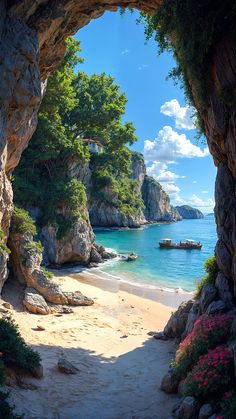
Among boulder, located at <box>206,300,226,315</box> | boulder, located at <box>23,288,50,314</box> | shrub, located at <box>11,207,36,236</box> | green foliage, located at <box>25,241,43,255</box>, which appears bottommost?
boulder, located at <box>23,288,50,314</box>

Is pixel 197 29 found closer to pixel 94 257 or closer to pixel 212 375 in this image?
pixel 212 375

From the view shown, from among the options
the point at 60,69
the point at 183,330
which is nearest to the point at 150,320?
the point at 183,330

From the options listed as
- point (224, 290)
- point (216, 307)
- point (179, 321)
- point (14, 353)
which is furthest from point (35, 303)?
point (224, 290)

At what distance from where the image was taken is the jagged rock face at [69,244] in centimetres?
2552

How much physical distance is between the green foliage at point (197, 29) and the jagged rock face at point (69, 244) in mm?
18438

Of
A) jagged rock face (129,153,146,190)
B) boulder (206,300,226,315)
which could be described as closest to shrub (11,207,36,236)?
boulder (206,300,226,315)

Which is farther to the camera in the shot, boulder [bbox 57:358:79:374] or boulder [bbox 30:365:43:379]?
boulder [bbox 57:358:79:374]

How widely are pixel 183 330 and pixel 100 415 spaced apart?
5721 millimetres

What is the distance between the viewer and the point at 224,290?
31.1 ft

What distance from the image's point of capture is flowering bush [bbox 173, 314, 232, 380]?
807 centimetres

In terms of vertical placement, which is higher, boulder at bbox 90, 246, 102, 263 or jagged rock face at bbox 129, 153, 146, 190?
jagged rock face at bbox 129, 153, 146, 190

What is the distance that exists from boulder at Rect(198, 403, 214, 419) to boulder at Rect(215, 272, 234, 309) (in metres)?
3.18

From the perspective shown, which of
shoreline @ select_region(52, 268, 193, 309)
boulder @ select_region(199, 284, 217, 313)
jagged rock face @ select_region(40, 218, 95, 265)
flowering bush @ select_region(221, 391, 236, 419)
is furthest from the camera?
jagged rock face @ select_region(40, 218, 95, 265)

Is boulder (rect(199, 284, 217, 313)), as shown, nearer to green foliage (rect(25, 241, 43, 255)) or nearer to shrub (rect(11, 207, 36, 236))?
green foliage (rect(25, 241, 43, 255))
